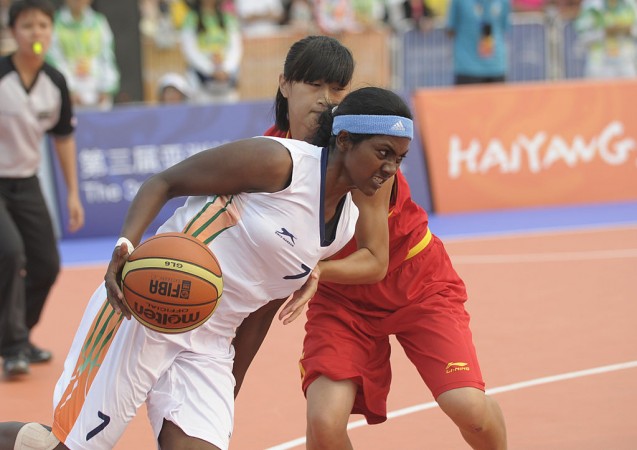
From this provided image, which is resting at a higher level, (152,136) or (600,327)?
(152,136)

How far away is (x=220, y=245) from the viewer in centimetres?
436

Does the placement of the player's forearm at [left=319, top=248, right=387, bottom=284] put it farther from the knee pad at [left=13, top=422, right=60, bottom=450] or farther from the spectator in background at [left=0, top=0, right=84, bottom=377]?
the spectator in background at [left=0, top=0, right=84, bottom=377]

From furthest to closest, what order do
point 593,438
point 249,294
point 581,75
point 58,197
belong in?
point 581,75
point 58,197
point 593,438
point 249,294

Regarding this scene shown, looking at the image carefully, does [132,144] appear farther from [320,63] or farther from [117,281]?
[117,281]

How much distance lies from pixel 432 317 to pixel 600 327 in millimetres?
3505

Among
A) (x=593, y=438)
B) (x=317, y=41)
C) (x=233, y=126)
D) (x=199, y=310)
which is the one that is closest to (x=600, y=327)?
(x=593, y=438)

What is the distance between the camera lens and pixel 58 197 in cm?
1214

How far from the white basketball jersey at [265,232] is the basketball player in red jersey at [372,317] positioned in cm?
28

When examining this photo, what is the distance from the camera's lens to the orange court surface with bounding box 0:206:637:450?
6.12 m

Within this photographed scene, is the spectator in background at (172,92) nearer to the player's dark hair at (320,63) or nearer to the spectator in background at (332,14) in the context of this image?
the spectator in background at (332,14)

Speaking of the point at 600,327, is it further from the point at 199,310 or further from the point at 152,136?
the point at 152,136

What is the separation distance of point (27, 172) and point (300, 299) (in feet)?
12.7

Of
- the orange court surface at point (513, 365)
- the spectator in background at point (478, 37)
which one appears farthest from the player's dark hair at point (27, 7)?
the spectator in background at point (478, 37)

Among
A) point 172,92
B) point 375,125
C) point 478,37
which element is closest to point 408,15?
point 478,37
